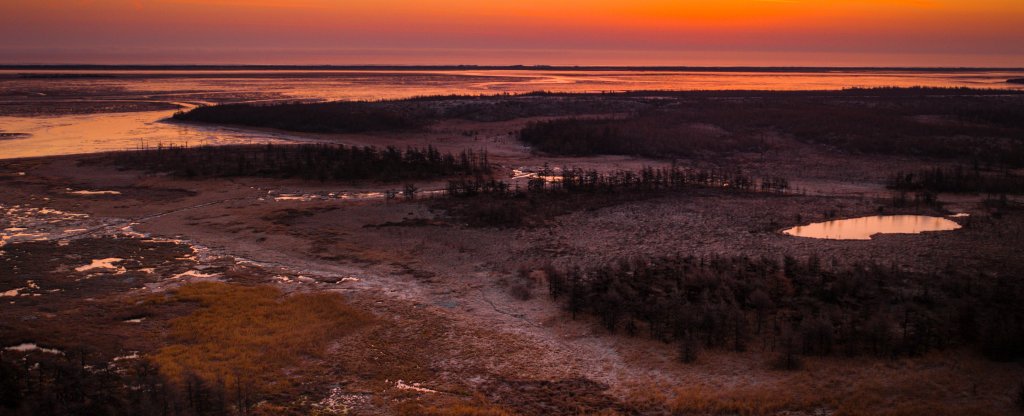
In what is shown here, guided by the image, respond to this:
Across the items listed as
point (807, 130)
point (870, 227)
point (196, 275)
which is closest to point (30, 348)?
point (196, 275)

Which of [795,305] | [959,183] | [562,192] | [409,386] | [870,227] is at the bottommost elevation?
[409,386]

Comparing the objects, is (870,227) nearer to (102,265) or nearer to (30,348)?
(30,348)

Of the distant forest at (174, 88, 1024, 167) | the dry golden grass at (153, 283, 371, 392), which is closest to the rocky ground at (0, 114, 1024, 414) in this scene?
the dry golden grass at (153, 283, 371, 392)

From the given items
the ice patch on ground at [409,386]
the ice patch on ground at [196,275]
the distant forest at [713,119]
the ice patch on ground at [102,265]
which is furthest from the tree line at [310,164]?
the ice patch on ground at [409,386]

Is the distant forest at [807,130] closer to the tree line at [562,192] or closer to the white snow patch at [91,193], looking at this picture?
the tree line at [562,192]

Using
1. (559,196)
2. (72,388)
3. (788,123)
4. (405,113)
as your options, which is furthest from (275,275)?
(405,113)
